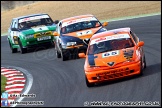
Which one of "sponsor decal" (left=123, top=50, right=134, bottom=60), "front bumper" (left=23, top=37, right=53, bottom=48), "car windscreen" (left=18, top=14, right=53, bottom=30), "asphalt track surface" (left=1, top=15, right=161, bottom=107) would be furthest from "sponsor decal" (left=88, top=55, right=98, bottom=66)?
"car windscreen" (left=18, top=14, right=53, bottom=30)

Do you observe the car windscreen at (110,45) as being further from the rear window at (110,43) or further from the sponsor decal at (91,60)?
the sponsor decal at (91,60)

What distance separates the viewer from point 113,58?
11.7 meters

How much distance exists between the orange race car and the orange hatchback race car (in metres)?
3.79

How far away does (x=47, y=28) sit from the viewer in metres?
20.7

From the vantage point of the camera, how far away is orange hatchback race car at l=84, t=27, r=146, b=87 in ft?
37.4

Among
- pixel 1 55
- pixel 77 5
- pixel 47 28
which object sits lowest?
pixel 77 5

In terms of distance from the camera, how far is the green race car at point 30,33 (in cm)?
2056

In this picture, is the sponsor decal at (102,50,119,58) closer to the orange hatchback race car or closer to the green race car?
the orange hatchback race car

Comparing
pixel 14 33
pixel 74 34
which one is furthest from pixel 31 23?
pixel 74 34

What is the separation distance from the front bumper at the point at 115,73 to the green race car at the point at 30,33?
9230mm

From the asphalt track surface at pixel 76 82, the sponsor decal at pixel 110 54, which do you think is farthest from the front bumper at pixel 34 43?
the sponsor decal at pixel 110 54

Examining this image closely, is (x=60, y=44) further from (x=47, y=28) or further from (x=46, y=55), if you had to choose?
(x=47, y=28)

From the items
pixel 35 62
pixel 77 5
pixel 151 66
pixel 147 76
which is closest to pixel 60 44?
pixel 35 62

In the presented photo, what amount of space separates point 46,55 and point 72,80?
20.9ft
